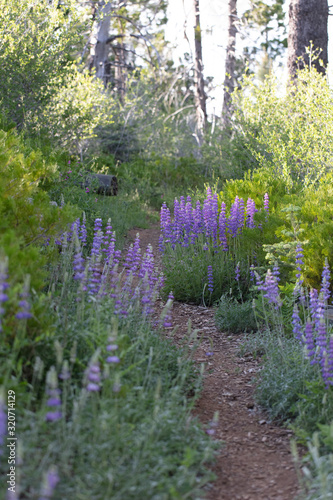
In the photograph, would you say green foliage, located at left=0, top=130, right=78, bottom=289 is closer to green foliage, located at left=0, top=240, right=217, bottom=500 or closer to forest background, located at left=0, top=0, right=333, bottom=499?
forest background, located at left=0, top=0, right=333, bottom=499

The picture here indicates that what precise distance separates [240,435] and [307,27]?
26.7ft

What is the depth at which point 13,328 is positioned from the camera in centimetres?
256

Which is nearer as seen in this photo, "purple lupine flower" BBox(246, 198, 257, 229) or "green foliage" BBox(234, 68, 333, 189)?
"purple lupine flower" BBox(246, 198, 257, 229)

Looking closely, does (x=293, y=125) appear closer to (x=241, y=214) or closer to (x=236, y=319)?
(x=241, y=214)

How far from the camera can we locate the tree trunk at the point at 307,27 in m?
8.84

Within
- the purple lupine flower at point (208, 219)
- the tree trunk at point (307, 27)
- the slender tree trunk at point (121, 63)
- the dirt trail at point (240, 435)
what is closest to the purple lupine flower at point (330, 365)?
the dirt trail at point (240, 435)

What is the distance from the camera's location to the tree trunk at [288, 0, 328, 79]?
8.84m

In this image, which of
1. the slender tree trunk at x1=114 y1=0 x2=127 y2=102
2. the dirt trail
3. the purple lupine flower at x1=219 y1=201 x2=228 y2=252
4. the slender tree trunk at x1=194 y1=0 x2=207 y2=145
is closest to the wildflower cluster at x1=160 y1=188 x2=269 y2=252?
the purple lupine flower at x1=219 y1=201 x2=228 y2=252

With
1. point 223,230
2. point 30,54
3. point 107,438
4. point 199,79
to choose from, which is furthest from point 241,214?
point 199,79

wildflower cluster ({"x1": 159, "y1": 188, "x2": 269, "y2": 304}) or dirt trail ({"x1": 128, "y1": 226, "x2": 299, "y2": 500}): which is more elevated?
wildflower cluster ({"x1": 159, "y1": 188, "x2": 269, "y2": 304})

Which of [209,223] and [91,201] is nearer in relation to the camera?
[209,223]

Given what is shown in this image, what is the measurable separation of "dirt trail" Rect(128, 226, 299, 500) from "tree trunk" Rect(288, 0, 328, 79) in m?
6.52

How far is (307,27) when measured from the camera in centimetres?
889

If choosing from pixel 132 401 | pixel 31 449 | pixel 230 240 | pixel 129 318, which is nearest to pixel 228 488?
pixel 132 401
